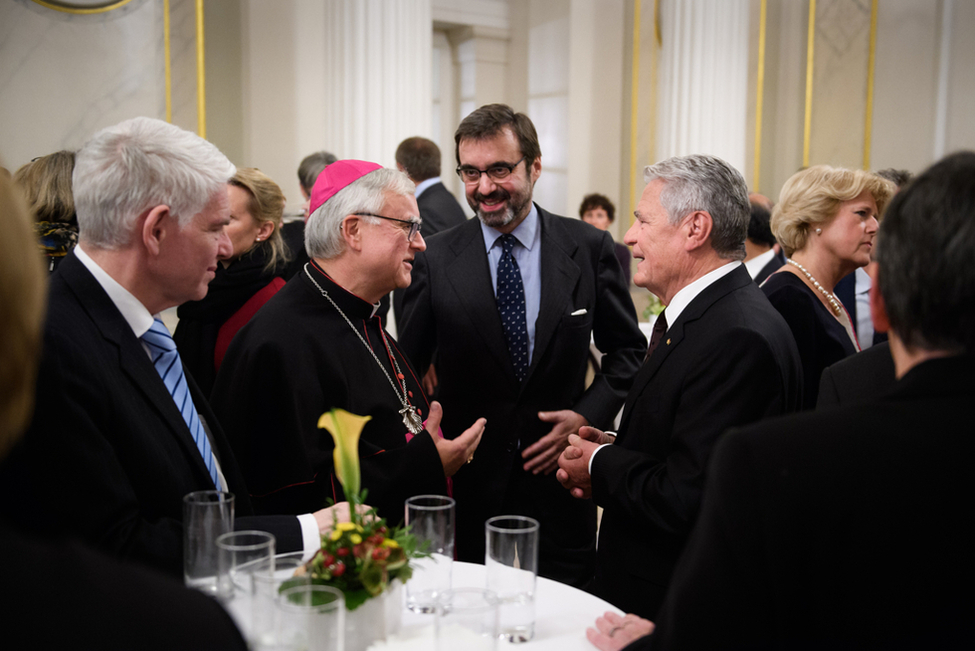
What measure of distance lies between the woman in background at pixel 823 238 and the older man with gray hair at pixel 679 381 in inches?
28.5

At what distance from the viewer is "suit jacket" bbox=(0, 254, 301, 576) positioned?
132cm

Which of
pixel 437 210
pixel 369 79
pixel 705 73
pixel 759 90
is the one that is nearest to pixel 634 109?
pixel 705 73

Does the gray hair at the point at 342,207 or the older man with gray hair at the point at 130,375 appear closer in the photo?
the older man with gray hair at the point at 130,375

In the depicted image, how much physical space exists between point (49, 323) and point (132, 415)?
22cm

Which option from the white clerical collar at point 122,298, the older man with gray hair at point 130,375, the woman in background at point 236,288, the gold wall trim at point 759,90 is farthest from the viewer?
the gold wall trim at point 759,90

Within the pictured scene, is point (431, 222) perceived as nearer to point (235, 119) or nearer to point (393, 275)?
point (235, 119)

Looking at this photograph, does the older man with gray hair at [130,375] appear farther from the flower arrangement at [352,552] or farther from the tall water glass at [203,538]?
the flower arrangement at [352,552]

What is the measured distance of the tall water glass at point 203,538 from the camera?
136 centimetres

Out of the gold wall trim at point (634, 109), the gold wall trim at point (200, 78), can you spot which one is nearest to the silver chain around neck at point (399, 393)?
the gold wall trim at point (200, 78)

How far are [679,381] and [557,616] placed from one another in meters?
0.68

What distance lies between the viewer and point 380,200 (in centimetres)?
229

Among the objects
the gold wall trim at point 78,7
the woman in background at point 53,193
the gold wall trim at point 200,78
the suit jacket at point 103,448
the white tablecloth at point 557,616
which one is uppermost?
the gold wall trim at point 78,7

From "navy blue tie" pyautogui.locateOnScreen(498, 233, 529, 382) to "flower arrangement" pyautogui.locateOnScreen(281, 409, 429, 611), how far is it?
61.7 inches

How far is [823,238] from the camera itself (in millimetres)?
2938
